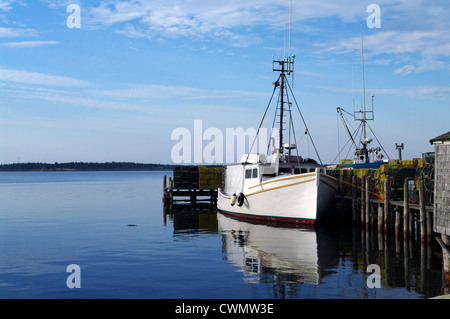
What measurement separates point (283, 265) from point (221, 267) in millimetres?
2594

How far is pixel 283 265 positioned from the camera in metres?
18.7

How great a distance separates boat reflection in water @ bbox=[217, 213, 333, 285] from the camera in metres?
17.0

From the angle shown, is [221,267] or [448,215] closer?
[448,215]

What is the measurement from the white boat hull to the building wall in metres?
11.9

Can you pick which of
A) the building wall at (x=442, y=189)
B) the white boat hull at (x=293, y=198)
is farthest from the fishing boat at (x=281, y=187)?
the building wall at (x=442, y=189)

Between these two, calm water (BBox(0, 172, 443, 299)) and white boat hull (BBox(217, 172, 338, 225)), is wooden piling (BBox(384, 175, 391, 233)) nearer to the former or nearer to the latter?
calm water (BBox(0, 172, 443, 299))

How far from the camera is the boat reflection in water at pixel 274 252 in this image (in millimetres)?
17047

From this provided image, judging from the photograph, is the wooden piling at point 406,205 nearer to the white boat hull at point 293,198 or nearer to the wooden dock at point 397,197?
the wooden dock at point 397,197

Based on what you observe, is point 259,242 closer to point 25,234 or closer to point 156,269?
point 156,269

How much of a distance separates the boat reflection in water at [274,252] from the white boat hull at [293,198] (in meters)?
0.78

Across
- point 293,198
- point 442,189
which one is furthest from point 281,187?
point 442,189

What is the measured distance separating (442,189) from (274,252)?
886cm

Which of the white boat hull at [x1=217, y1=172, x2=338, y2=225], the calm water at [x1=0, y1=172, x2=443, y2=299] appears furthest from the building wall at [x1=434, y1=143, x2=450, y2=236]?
the white boat hull at [x1=217, y1=172, x2=338, y2=225]
